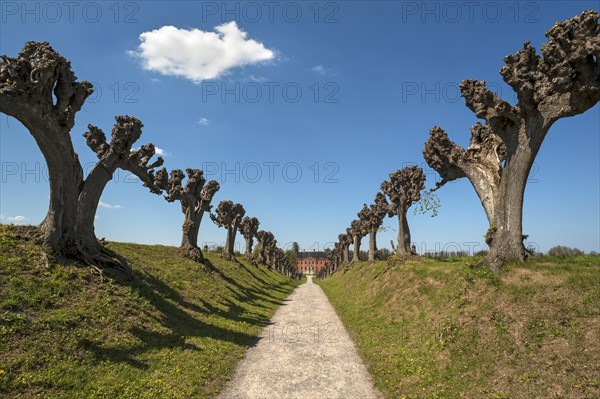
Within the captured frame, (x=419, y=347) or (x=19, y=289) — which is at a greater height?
(x=19, y=289)

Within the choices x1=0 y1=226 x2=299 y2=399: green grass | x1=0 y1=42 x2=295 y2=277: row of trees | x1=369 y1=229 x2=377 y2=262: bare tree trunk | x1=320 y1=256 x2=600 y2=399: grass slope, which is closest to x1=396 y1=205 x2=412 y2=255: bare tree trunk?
x1=369 y1=229 x2=377 y2=262: bare tree trunk

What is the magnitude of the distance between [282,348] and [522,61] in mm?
18118

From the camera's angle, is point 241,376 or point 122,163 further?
point 122,163

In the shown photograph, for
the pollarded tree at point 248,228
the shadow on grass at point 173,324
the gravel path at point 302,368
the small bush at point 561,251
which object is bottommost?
the gravel path at point 302,368

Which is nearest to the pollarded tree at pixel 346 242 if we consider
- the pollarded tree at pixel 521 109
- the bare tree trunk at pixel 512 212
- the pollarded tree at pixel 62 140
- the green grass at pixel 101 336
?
the pollarded tree at pixel 521 109

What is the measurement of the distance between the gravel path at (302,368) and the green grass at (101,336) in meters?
0.79

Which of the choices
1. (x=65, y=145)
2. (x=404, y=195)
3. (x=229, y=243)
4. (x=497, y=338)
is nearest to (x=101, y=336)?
(x=65, y=145)

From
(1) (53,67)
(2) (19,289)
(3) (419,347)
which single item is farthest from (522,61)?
(2) (19,289)

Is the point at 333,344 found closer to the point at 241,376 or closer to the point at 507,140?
the point at 241,376

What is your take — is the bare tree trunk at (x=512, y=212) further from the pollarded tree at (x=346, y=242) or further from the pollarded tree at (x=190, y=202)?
the pollarded tree at (x=346, y=242)

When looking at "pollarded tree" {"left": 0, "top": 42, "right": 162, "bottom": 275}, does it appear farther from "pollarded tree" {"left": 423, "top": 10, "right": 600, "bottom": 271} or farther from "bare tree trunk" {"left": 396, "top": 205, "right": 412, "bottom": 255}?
"bare tree trunk" {"left": 396, "top": 205, "right": 412, "bottom": 255}

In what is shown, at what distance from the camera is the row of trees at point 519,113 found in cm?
1366

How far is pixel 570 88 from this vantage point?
13.9 m

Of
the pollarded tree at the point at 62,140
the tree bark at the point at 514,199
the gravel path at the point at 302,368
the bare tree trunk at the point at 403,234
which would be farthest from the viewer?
the bare tree trunk at the point at 403,234
